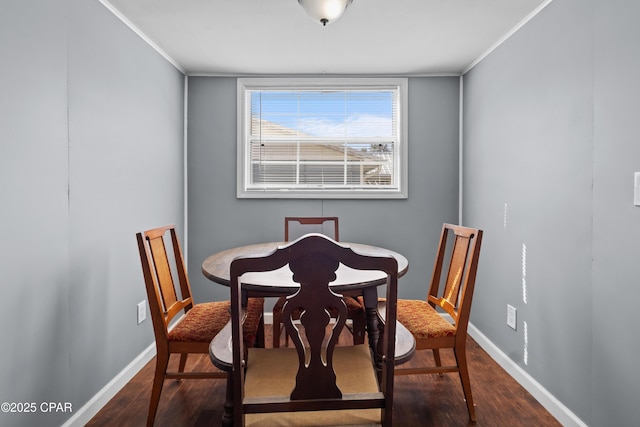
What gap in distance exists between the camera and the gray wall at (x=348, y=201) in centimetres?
330

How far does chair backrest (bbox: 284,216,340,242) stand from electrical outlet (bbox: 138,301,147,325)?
1.15m

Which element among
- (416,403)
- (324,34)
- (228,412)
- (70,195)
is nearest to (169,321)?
(228,412)

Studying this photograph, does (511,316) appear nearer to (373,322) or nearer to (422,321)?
(422,321)

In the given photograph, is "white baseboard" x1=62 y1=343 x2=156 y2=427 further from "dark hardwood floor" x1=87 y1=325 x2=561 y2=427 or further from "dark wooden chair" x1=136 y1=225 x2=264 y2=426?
"dark wooden chair" x1=136 y1=225 x2=264 y2=426

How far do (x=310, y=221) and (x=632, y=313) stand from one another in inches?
79.3

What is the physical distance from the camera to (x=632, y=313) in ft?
4.83

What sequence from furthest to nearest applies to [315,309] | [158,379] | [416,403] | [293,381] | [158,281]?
[416,403], [158,281], [158,379], [293,381], [315,309]

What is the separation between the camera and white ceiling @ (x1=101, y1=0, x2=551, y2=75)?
2139 mm

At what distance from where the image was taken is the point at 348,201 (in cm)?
332

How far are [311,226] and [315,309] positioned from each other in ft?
6.01

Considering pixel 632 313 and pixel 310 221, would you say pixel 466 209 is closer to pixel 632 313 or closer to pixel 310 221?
pixel 310 221

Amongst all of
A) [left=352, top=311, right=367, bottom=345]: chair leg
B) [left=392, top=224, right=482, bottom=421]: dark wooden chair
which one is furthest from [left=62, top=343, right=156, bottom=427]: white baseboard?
[left=392, top=224, right=482, bottom=421]: dark wooden chair

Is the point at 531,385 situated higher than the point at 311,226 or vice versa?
the point at 311,226

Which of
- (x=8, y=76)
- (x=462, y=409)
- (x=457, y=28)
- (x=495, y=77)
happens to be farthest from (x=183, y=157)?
(x=462, y=409)
